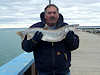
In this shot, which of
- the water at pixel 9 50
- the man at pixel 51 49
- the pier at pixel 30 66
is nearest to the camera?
the man at pixel 51 49

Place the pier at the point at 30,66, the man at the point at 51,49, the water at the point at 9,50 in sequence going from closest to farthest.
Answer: the man at the point at 51,49
the pier at the point at 30,66
the water at the point at 9,50

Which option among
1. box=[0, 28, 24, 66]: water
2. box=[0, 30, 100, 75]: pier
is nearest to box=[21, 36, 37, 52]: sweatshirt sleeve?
box=[0, 30, 100, 75]: pier

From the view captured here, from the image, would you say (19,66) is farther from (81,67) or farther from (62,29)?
(81,67)

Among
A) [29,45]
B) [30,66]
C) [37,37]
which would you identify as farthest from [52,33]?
[30,66]

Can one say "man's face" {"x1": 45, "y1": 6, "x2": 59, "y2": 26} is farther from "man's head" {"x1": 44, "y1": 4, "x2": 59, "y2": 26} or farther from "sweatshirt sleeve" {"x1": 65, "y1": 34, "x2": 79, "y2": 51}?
"sweatshirt sleeve" {"x1": 65, "y1": 34, "x2": 79, "y2": 51}

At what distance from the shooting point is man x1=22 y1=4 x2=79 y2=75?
3359mm

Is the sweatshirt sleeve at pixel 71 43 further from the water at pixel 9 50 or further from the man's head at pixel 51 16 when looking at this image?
the water at pixel 9 50

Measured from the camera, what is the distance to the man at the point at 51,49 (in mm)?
3359

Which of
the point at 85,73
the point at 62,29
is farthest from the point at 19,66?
the point at 85,73

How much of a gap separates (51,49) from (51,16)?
469 millimetres

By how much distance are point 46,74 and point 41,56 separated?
0.27 meters

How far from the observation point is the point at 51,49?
3354mm

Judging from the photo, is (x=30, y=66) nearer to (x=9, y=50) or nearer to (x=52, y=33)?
(x=52, y=33)

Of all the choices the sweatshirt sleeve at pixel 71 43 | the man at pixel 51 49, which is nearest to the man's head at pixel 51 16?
the man at pixel 51 49
